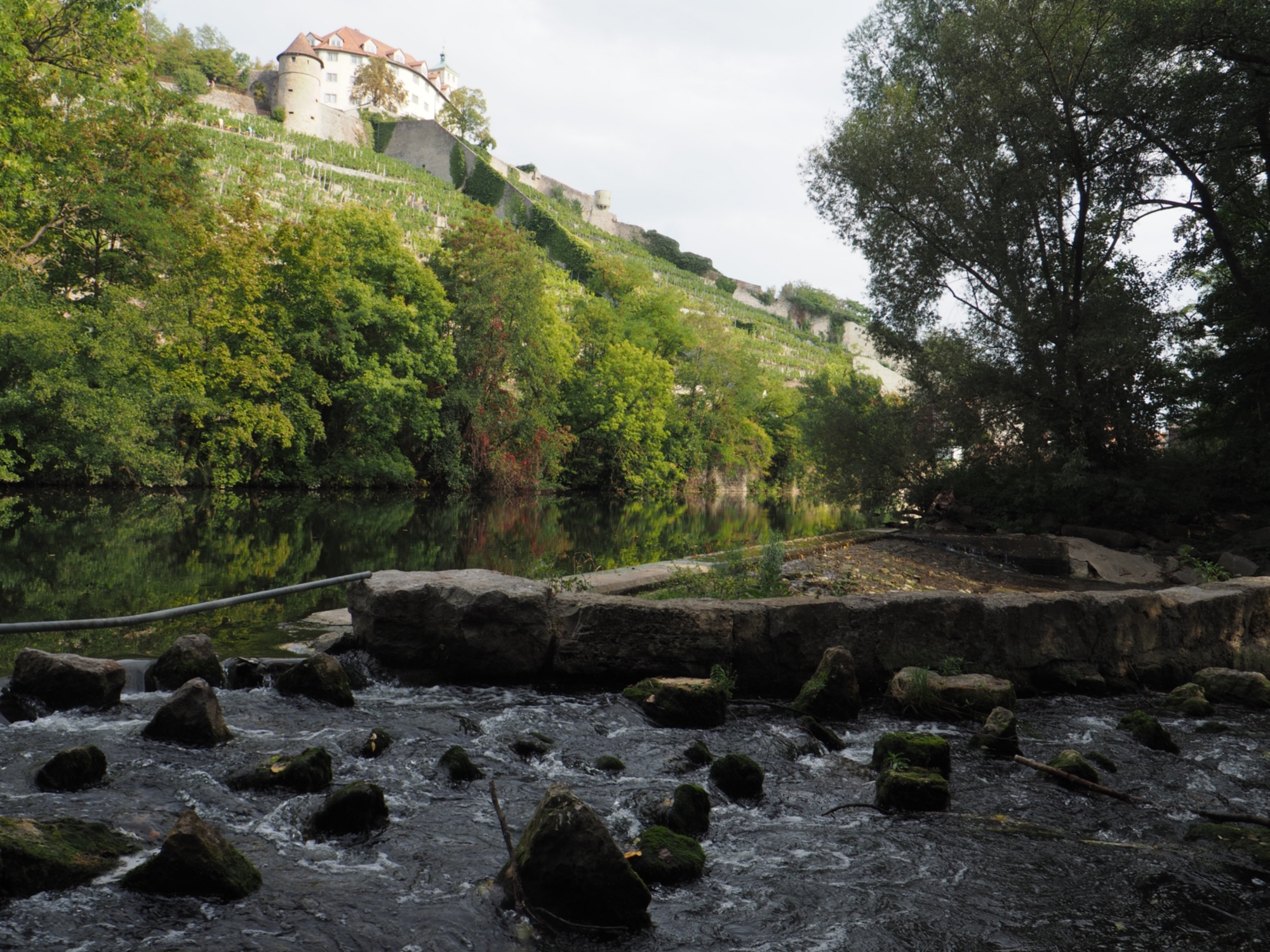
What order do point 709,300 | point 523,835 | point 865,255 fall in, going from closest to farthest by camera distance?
1. point 523,835
2. point 865,255
3. point 709,300

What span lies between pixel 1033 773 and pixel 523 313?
31080 millimetres

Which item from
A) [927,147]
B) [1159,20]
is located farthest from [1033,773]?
[927,147]

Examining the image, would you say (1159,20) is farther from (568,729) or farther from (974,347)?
(568,729)

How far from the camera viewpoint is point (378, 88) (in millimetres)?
99625

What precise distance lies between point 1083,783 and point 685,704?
2.36 meters

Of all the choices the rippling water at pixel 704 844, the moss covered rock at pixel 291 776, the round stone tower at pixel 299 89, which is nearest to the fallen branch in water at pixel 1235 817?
the rippling water at pixel 704 844

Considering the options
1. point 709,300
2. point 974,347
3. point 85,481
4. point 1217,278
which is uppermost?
point 709,300

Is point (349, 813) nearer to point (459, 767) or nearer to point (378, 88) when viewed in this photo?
point (459, 767)

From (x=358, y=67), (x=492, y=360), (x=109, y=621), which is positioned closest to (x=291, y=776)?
(x=109, y=621)

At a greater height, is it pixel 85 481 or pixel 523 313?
pixel 523 313

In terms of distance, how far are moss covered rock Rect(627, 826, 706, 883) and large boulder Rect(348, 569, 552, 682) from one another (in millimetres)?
2921

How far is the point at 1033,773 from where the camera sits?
15.8 feet

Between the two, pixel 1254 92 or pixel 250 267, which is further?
pixel 250 267

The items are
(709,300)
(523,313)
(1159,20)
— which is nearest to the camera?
(1159,20)
